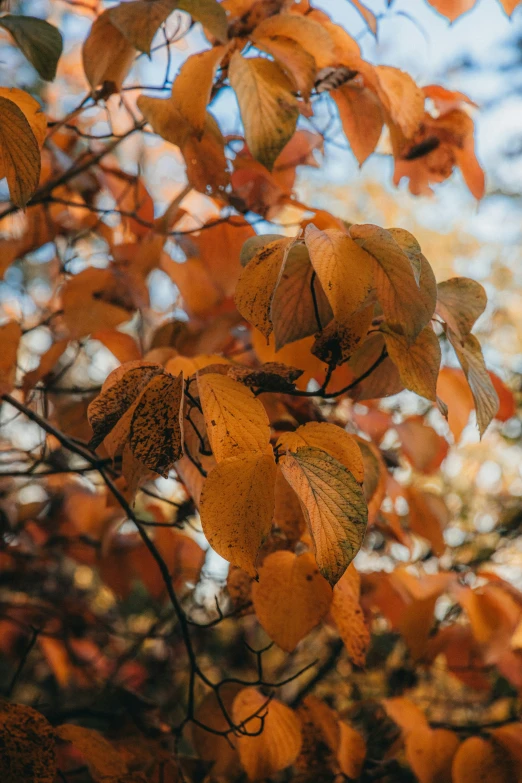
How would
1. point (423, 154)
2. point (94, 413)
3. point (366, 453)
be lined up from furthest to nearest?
point (423, 154) < point (366, 453) < point (94, 413)

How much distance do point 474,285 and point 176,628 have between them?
123 centimetres

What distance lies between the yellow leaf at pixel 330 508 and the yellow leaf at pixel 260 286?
0.43 ft

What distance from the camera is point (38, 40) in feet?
2.17

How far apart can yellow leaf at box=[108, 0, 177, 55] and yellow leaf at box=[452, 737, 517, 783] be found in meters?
0.93

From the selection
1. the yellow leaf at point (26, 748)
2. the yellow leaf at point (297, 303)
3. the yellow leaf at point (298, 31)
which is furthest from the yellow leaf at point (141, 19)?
the yellow leaf at point (26, 748)

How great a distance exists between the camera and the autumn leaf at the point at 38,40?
66 centimetres

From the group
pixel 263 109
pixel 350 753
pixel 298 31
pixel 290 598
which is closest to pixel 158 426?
pixel 290 598

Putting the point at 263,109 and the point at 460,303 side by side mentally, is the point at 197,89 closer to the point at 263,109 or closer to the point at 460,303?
the point at 263,109

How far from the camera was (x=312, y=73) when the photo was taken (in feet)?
2.25

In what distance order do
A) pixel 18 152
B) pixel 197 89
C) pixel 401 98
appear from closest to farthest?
pixel 18 152 < pixel 197 89 < pixel 401 98

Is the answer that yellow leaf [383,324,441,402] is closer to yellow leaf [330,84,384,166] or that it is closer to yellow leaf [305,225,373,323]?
yellow leaf [305,225,373,323]

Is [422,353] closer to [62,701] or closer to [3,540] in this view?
[3,540]

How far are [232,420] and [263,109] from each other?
375 mm

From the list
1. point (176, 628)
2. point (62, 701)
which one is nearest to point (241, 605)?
point (176, 628)
